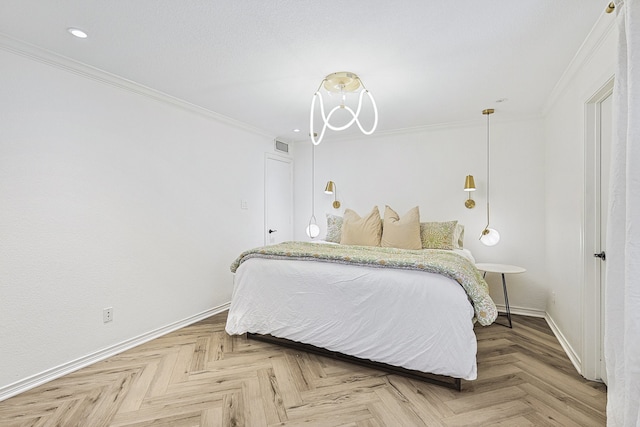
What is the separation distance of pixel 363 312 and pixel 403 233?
1320mm

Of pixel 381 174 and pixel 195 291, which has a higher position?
pixel 381 174

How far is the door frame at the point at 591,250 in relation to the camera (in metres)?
2.04

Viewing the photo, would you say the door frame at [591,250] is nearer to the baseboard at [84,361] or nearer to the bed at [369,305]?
the bed at [369,305]

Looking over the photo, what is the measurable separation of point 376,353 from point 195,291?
2.08 metres

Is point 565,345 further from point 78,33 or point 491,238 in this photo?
point 78,33

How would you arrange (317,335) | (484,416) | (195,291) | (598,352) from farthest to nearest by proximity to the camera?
1. (195,291)
2. (317,335)
3. (598,352)
4. (484,416)

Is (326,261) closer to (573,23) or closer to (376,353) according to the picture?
(376,353)

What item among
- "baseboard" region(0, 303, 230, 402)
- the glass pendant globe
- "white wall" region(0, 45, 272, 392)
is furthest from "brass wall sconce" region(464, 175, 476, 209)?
"baseboard" region(0, 303, 230, 402)

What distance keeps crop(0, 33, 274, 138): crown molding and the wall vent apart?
118 centimetres

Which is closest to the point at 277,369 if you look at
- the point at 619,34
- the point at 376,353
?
the point at 376,353

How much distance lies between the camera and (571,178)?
2406 mm

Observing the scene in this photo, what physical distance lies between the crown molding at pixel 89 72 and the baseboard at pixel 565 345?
3974 mm

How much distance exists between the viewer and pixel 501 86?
8.82 feet

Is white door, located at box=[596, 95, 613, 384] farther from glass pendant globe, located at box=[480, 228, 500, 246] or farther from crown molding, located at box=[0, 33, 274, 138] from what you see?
crown molding, located at box=[0, 33, 274, 138]
